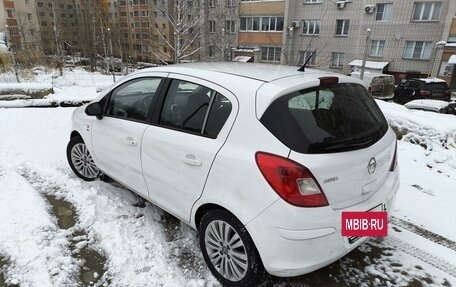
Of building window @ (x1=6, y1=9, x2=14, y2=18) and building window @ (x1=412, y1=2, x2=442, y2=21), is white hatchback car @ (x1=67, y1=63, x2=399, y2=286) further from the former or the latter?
building window @ (x1=6, y1=9, x2=14, y2=18)

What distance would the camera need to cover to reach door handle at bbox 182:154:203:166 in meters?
2.23

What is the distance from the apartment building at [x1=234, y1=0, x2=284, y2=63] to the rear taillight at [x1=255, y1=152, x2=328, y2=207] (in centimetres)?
2722

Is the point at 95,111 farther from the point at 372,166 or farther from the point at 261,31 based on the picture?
the point at 261,31

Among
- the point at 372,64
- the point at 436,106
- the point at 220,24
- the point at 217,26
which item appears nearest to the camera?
the point at 436,106

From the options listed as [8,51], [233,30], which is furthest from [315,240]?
[233,30]

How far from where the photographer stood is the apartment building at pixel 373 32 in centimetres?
2180

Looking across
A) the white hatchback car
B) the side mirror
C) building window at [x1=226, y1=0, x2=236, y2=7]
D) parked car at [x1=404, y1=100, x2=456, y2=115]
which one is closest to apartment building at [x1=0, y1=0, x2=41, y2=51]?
building window at [x1=226, y1=0, x2=236, y2=7]

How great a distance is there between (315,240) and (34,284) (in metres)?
2.07

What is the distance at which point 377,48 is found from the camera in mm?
24438

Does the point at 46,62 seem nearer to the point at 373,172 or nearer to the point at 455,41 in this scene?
the point at 373,172

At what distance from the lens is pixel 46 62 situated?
750 inches

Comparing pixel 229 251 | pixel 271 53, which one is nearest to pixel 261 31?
pixel 271 53

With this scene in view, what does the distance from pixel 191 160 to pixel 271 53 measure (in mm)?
28270

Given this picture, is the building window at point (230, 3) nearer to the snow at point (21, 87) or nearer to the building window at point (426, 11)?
the building window at point (426, 11)
